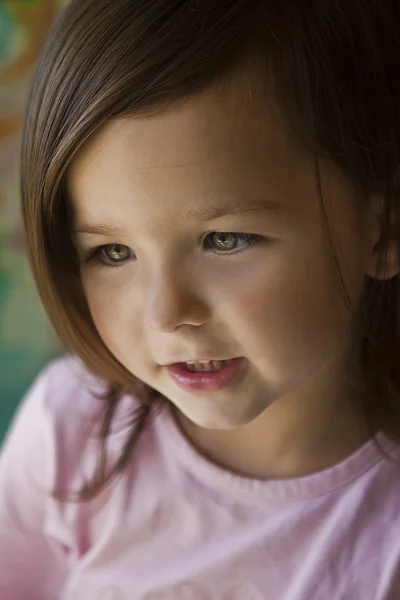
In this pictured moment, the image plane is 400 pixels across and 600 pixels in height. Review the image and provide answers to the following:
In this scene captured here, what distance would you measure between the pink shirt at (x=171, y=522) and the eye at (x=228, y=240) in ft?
0.83

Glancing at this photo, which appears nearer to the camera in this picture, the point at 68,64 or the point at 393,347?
the point at 68,64

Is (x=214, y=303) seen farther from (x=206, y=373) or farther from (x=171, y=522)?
(x=171, y=522)

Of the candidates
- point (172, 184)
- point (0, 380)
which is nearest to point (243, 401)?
point (172, 184)

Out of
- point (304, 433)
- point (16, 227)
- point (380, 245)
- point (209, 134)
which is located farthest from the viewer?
point (16, 227)

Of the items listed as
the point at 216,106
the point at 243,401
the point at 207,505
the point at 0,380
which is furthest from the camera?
the point at 0,380

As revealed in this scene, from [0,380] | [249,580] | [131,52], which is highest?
[131,52]

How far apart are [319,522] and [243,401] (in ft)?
0.52

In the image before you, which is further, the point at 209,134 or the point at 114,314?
the point at 114,314

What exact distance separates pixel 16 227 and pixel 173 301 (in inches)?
16.4

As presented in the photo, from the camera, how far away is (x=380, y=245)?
0.70 m

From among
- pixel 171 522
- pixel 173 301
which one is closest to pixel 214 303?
pixel 173 301

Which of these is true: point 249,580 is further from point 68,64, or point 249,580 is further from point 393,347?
point 68,64

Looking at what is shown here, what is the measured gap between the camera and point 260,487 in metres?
0.79

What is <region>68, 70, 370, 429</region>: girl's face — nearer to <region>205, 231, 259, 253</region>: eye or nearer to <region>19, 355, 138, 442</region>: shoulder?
<region>205, 231, 259, 253</region>: eye
